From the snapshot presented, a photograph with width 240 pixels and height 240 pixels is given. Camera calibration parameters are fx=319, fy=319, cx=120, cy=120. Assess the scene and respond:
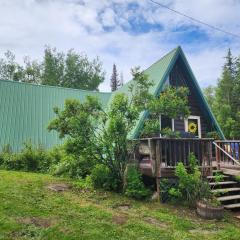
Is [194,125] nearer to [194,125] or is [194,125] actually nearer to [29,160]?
[194,125]

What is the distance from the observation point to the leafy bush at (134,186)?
9047mm

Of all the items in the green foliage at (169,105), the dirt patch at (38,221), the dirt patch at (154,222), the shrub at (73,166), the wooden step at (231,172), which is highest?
the green foliage at (169,105)

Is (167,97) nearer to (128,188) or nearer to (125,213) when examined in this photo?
(128,188)

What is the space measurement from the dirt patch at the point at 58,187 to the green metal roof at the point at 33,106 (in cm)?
566

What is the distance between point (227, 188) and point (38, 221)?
21.4 ft

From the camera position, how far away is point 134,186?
30.1 ft

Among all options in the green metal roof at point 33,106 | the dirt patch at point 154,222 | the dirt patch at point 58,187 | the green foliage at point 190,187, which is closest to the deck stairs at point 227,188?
the green foliage at point 190,187

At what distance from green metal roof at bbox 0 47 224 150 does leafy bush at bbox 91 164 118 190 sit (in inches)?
211

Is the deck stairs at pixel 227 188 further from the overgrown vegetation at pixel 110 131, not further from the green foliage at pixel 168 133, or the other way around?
the overgrown vegetation at pixel 110 131

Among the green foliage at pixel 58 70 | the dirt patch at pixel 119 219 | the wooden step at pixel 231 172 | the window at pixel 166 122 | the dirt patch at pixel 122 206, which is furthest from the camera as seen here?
the green foliage at pixel 58 70

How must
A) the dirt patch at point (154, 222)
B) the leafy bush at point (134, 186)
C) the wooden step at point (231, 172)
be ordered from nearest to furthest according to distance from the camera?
the dirt patch at point (154, 222) → the leafy bush at point (134, 186) → the wooden step at point (231, 172)

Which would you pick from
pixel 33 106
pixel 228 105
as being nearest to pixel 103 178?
pixel 33 106

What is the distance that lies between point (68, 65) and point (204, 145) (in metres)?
30.2

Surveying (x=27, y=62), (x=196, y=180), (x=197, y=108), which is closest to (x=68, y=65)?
(x=27, y=62)
